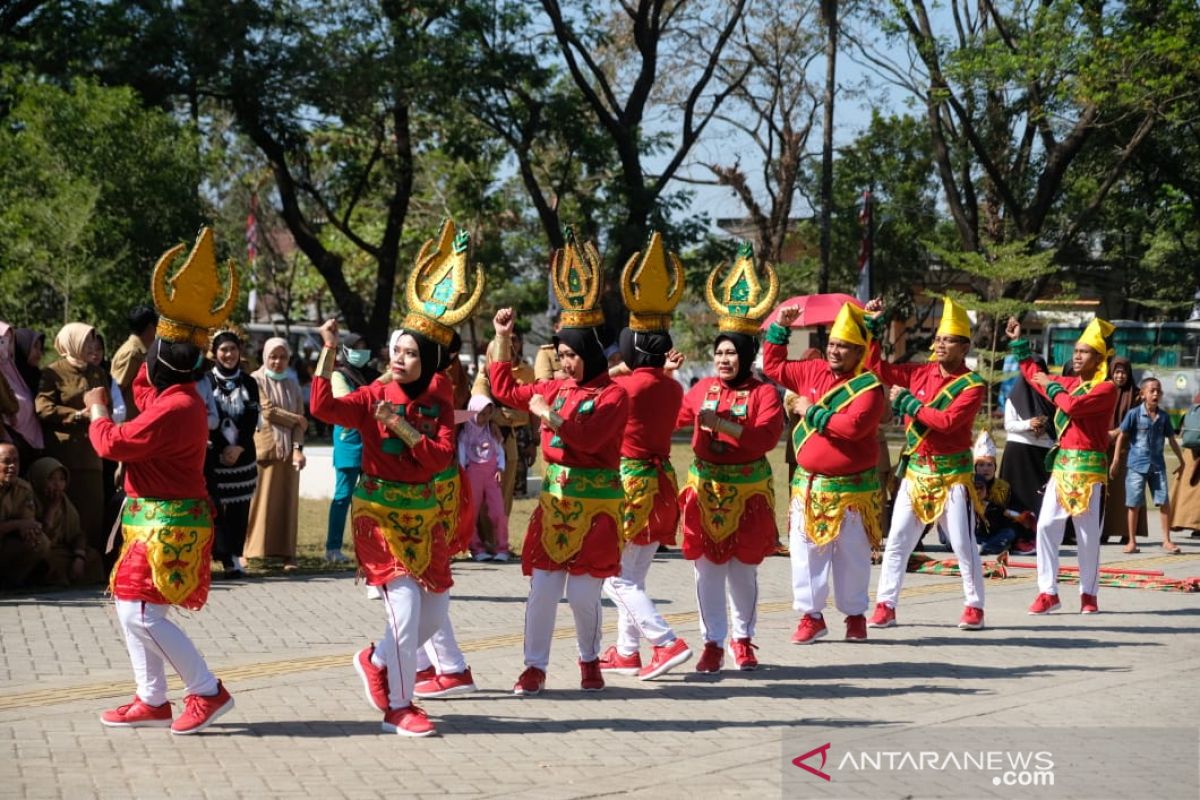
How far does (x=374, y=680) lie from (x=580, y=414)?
1.61 metres

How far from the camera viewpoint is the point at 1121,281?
148 feet

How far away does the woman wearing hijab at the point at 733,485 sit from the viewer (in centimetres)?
862

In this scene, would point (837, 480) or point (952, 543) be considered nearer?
point (837, 480)

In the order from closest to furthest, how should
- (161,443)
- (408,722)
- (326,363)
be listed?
1. (161,443)
2. (408,722)
3. (326,363)

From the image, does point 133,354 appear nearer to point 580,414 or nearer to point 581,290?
point 581,290

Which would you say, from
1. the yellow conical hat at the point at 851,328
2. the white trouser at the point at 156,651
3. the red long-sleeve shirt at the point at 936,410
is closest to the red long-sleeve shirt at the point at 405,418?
the white trouser at the point at 156,651

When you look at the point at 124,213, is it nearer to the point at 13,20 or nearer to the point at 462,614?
the point at 13,20

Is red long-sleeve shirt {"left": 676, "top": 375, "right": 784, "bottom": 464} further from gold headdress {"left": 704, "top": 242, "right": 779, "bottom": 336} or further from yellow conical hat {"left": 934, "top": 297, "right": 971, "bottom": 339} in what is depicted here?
yellow conical hat {"left": 934, "top": 297, "right": 971, "bottom": 339}

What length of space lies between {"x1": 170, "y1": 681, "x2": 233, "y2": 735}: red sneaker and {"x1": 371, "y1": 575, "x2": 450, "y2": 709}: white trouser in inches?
28.2

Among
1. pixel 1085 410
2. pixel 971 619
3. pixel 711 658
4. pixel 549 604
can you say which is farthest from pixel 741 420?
pixel 1085 410

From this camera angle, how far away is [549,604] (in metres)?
7.81

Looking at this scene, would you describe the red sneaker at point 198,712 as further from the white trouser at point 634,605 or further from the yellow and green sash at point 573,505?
the white trouser at point 634,605

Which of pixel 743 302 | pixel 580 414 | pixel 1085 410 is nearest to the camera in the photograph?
pixel 580 414

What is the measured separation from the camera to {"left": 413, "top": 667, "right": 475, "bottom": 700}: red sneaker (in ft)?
25.5
